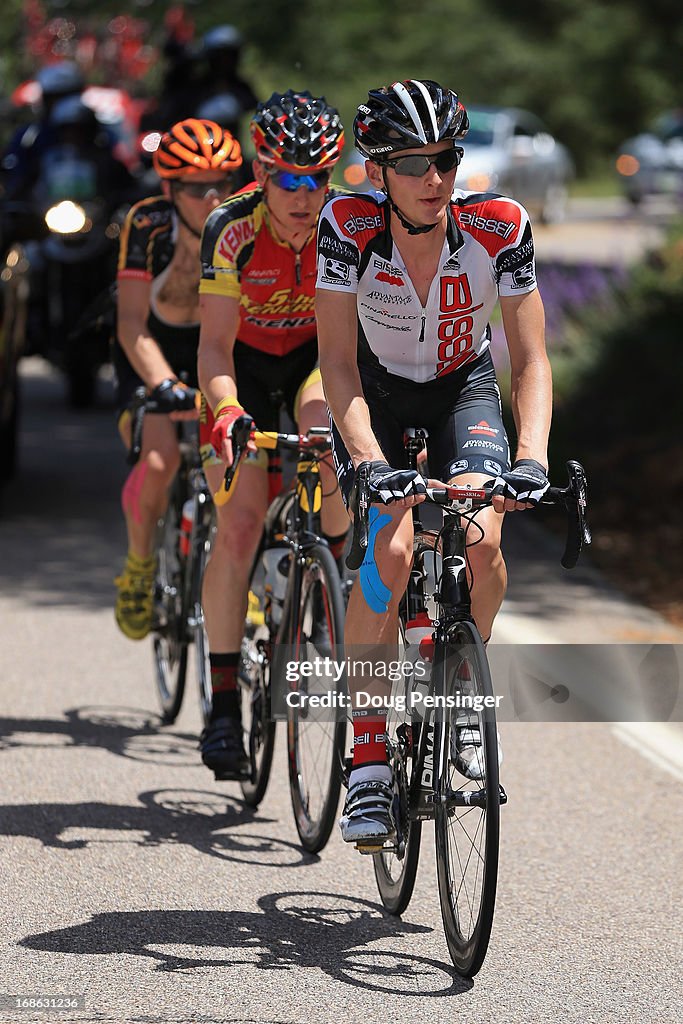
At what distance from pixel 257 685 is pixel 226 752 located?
0.32m

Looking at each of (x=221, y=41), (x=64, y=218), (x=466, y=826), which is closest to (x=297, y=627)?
(x=466, y=826)

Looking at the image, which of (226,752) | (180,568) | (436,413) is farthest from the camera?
(180,568)

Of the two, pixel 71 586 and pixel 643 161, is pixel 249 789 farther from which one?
pixel 643 161

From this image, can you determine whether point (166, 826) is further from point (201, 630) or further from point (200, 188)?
point (200, 188)

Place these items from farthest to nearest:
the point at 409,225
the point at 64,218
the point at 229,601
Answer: the point at 64,218 → the point at 229,601 → the point at 409,225

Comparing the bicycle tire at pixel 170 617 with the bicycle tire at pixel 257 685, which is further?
the bicycle tire at pixel 170 617

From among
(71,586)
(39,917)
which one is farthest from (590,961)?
(71,586)

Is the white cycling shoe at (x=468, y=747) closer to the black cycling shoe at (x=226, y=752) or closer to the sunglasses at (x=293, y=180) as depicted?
the black cycling shoe at (x=226, y=752)

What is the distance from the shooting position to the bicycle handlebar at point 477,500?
15.2 ft

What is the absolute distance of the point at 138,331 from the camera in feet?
22.7

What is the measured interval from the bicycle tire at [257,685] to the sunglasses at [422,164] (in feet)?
5.53

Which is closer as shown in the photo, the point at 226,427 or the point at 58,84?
the point at 226,427

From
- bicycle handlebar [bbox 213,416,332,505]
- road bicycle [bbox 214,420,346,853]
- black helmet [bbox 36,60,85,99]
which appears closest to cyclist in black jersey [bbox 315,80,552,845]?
bicycle handlebar [bbox 213,416,332,505]

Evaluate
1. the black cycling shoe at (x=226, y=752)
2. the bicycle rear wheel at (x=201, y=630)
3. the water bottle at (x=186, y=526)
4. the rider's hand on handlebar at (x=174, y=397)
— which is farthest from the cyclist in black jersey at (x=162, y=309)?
the black cycling shoe at (x=226, y=752)
